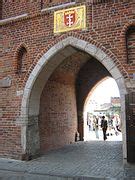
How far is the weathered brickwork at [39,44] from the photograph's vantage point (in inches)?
319

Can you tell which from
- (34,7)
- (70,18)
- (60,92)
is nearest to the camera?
(70,18)

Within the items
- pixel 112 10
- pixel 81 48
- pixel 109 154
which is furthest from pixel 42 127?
pixel 112 10

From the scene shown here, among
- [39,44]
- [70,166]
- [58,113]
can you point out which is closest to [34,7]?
[39,44]

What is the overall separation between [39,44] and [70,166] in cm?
365

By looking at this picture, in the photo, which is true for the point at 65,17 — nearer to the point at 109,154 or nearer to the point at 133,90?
the point at 133,90

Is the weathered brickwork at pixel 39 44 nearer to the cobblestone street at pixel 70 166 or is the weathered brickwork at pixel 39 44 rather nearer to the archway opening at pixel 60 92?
the archway opening at pixel 60 92

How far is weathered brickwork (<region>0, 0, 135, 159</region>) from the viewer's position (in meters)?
8.10

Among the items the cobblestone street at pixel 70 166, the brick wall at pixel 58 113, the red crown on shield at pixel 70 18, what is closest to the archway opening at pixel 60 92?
the brick wall at pixel 58 113

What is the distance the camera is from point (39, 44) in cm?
925

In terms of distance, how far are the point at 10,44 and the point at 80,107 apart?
207 inches

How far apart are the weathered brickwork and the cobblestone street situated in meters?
0.83

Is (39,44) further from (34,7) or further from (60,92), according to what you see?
(60,92)

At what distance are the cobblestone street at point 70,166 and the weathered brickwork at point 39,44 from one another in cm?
83

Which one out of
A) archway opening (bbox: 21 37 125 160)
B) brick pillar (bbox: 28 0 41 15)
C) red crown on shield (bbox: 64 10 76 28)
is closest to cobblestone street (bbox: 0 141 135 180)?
archway opening (bbox: 21 37 125 160)
